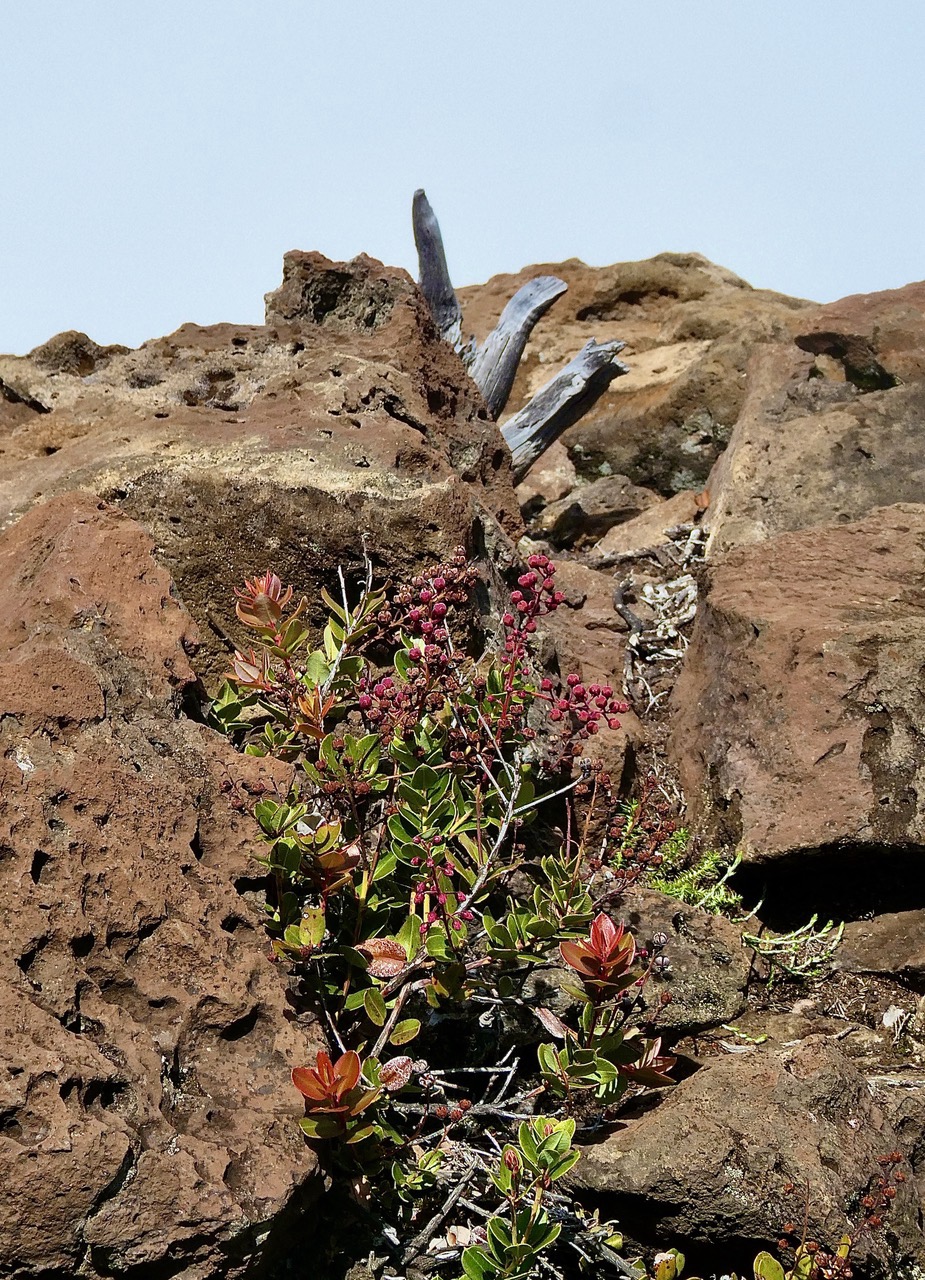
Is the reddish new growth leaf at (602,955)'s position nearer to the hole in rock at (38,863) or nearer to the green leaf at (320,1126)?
the green leaf at (320,1126)

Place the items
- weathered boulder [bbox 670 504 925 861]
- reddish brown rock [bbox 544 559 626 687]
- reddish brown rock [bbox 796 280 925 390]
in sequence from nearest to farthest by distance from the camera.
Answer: weathered boulder [bbox 670 504 925 861]
reddish brown rock [bbox 544 559 626 687]
reddish brown rock [bbox 796 280 925 390]

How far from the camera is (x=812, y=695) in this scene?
387cm

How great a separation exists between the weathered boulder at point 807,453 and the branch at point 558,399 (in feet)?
4.54

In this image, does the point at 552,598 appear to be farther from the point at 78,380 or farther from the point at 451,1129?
the point at 78,380

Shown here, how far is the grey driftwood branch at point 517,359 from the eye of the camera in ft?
25.6

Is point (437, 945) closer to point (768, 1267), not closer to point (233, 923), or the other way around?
point (233, 923)

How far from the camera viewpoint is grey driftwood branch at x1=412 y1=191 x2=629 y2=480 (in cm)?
A: 779

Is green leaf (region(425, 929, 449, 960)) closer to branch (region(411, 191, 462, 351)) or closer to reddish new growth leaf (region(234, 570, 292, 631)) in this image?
reddish new growth leaf (region(234, 570, 292, 631))

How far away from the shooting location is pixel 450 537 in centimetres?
368

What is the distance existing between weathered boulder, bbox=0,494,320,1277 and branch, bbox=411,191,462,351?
5.37 metres

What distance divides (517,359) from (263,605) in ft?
17.5

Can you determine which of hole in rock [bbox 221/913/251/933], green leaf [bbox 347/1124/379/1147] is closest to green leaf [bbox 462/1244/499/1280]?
green leaf [bbox 347/1124/379/1147]

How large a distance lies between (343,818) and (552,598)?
821 mm

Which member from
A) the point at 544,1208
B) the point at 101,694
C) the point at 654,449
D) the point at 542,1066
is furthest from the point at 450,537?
the point at 654,449
